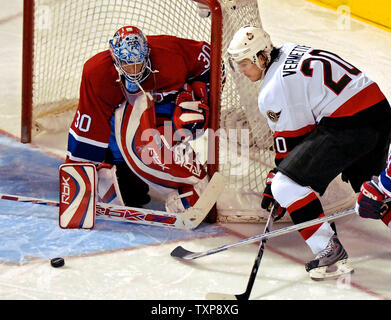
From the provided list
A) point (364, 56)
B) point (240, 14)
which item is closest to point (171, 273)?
point (240, 14)

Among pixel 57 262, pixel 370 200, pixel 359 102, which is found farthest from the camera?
pixel 57 262

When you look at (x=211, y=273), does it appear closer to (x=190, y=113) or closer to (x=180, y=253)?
(x=180, y=253)

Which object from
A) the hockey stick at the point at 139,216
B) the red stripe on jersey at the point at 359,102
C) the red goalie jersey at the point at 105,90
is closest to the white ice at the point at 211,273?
the hockey stick at the point at 139,216

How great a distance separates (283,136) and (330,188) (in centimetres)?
64

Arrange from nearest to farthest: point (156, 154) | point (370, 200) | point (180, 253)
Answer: point (370, 200) → point (180, 253) → point (156, 154)

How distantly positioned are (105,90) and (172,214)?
588 millimetres

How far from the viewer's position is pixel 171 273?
3.39 m

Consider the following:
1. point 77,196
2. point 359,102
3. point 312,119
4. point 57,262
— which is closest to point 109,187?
point 77,196

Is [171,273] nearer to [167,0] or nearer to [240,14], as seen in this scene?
[240,14]

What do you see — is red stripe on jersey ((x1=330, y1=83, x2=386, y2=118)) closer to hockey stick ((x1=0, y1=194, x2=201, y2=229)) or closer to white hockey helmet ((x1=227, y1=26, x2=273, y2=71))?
white hockey helmet ((x1=227, y1=26, x2=273, y2=71))

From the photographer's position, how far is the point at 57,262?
3.39m

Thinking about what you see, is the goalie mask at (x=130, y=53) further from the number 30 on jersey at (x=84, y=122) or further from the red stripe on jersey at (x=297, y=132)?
the red stripe on jersey at (x=297, y=132)

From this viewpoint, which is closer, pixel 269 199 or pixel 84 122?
pixel 269 199

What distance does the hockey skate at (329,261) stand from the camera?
→ 3.33 metres
